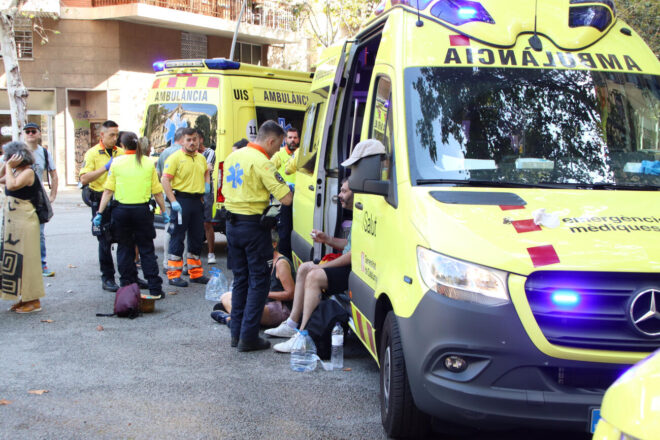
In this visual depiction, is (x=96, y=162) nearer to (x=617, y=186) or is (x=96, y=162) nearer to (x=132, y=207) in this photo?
(x=132, y=207)

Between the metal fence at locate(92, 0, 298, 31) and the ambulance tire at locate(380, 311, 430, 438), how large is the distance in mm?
25491

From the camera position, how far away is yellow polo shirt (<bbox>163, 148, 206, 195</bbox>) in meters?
9.00

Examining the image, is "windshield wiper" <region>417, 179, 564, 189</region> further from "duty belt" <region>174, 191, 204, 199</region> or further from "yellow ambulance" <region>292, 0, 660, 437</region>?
"duty belt" <region>174, 191, 204, 199</region>

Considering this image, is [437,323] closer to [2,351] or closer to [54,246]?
[2,351]

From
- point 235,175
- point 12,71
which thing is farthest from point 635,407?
point 12,71

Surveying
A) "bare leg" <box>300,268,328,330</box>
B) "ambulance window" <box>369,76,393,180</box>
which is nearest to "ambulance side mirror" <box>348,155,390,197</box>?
"ambulance window" <box>369,76,393,180</box>

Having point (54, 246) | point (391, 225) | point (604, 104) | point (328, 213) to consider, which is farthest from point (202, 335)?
point (54, 246)

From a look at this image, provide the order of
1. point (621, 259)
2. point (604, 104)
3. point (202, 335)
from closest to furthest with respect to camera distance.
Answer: point (621, 259) < point (604, 104) < point (202, 335)

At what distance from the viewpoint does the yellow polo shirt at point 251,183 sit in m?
6.14

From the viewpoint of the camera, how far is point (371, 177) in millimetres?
4449

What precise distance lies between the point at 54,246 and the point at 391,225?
9.23 m

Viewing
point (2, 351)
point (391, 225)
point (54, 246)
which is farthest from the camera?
point (54, 246)

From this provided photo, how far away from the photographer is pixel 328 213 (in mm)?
6852

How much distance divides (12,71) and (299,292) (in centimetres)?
1785
